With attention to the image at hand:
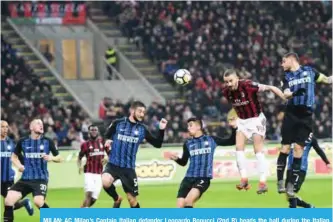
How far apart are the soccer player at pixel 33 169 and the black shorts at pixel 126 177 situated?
1079mm

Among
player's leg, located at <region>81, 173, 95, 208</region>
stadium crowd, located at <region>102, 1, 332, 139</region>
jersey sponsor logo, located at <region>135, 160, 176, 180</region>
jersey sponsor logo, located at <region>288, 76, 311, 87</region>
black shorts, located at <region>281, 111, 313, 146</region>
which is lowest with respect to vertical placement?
jersey sponsor logo, located at <region>135, 160, 176, 180</region>

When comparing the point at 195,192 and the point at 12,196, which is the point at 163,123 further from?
the point at 12,196

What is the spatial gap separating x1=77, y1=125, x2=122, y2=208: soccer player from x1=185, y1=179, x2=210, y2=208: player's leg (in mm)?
4202

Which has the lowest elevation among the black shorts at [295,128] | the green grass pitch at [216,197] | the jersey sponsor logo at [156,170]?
the green grass pitch at [216,197]

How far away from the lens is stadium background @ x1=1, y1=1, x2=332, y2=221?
37.7 m

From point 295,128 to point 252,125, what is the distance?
4.03 ft

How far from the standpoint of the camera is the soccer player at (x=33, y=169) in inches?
794

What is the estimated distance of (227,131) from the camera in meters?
37.9

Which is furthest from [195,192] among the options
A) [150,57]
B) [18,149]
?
[150,57]

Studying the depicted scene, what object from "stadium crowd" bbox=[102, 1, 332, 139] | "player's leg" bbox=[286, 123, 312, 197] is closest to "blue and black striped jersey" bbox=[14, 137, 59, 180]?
"player's leg" bbox=[286, 123, 312, 197]

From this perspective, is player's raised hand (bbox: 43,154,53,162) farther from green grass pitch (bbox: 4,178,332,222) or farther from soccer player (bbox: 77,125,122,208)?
→ green grass pitch (bbox: 4,178,332,222)

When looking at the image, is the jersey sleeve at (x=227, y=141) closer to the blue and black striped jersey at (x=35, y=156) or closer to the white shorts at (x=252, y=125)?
the white shorts at (x=252, y=125)

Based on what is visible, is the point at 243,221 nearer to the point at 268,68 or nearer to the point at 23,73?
the point at 23,73

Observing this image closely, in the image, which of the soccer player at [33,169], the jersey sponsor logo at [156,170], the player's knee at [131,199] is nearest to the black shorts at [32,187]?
the soccer player at [33,169]
